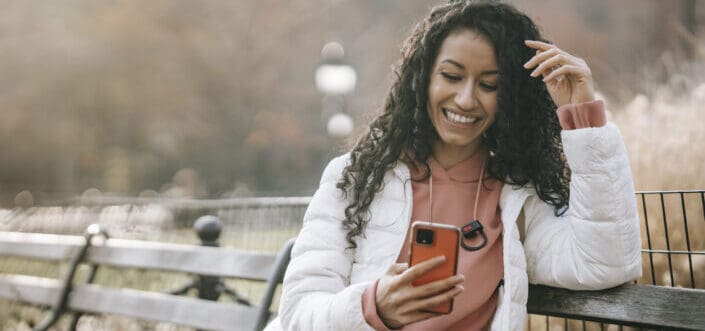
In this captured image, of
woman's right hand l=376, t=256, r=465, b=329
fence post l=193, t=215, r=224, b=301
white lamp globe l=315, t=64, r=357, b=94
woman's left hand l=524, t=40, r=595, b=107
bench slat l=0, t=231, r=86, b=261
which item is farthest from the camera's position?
white lamp globe l=315, t=64, r=357, b=94

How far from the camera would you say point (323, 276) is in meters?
1.54

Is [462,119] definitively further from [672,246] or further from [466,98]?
[672,246]

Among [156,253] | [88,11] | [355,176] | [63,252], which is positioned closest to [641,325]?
[355,176]

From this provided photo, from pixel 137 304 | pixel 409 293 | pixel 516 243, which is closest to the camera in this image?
pixel 409 293

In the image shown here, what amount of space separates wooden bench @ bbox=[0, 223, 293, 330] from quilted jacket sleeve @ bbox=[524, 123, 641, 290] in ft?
4.36

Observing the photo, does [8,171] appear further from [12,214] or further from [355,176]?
[355,176]

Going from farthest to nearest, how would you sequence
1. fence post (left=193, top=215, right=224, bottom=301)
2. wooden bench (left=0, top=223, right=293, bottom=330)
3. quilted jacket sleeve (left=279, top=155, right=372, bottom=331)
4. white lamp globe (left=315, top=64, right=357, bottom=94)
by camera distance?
1. white lamp globe (left=315, top=64, right=357, bottom=94)
2. fence post (left=193, top=215, right=224, bottom=301)
3. wooden bench (left=0, top=223, right=293, bottom=330)
4. quilted jacket sleeve (left=279, top=155, right=372, bottom=331)

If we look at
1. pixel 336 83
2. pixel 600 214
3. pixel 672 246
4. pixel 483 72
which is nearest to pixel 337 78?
pixel 336 83

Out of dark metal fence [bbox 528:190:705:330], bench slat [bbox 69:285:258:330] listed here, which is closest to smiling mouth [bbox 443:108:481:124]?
dark metal fence [bbox 528:190:705:330]

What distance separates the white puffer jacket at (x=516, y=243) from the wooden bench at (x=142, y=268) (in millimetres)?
736

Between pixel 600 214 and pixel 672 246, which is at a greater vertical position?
pixel 600 214

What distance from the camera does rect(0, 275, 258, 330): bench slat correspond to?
9.02 ft

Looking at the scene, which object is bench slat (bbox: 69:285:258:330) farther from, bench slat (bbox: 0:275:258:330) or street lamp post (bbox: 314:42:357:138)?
street lamp post (bbox: 314:42:357:138)

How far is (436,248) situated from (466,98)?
0.60 meters
